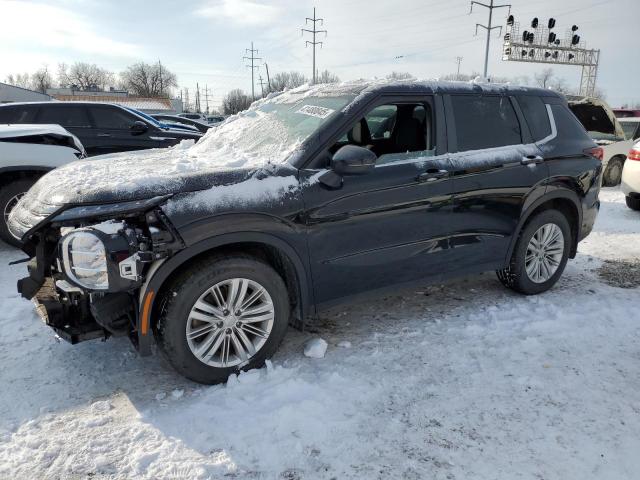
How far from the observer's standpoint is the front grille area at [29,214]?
9.52 feet

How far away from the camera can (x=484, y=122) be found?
408cm

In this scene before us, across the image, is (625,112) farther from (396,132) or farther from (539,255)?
(396,132)

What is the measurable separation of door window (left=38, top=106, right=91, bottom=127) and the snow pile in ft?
23.8

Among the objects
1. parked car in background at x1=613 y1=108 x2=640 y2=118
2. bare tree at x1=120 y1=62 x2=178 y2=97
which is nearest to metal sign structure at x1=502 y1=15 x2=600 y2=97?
parked car in background at x1=613 y1=108 x2=640 y2=118

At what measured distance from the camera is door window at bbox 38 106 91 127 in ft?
28.0

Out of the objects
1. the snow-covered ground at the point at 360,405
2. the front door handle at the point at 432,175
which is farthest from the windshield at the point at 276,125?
the snow-covered ground at the point at 360,405

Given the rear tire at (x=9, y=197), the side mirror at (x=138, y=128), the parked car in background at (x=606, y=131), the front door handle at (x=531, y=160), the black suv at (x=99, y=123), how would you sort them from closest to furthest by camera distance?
1. the front door handle at (x=531, y=160)
2. the rear tire at (x=9, y=197)
3. the black suv at (x=99, y=123)
4. the side mirror at (x=138, y=128)
5. the parked car in background at (x=606, y=131)

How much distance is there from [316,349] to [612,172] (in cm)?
1047

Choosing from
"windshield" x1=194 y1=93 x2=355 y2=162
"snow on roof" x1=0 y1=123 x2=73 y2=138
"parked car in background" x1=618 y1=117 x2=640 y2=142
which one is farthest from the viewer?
"parked car in background" x1=618 y1=117 x2=640 y2=142

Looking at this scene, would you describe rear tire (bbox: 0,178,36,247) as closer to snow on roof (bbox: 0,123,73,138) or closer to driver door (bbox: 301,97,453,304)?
snow on roof (bbox: 0,123,73,138)

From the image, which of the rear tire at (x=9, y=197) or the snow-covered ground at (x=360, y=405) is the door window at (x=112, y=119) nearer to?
the rear tire at (x=9, y=197)

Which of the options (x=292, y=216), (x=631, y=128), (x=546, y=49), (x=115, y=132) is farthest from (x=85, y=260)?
(x=546, y=49)

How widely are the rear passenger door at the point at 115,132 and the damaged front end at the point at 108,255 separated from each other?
6555mm

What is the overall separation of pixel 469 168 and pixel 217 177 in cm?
202
